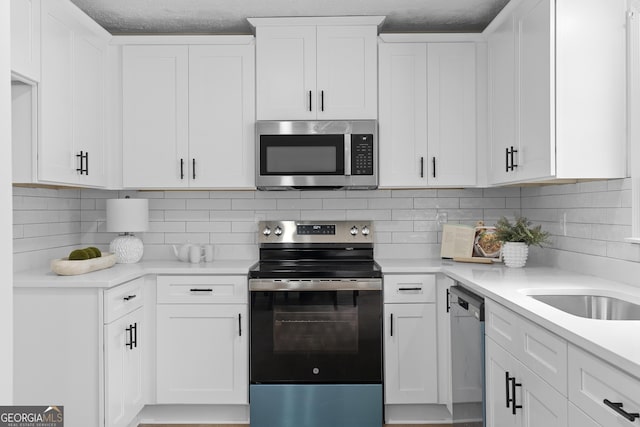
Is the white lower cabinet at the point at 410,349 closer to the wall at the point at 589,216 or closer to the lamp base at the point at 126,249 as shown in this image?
the wall at the point at 589,216

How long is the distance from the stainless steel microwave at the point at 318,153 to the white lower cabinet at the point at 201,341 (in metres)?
0.71

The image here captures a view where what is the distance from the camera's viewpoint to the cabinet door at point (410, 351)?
293 centimetres

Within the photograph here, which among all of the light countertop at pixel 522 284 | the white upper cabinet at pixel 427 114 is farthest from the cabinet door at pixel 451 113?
the light countertop at pixel 522 284

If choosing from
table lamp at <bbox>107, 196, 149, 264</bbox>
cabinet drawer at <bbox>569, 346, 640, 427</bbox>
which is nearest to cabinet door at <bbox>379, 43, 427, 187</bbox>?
table lamp at <bbox>107, 196, 149, 264</bbox>

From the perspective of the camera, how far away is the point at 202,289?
2973 millimetres

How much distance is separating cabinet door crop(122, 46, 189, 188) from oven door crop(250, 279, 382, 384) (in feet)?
3.23

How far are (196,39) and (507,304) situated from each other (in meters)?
2.40

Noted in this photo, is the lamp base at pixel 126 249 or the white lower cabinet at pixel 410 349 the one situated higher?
the lamp base at pixel 126 249

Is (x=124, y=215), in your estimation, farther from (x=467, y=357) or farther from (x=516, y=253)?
(x=516, y=253)

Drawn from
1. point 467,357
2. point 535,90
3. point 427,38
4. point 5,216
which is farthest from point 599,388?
point 427,38

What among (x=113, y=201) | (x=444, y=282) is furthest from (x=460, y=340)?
(x=113, y=201)

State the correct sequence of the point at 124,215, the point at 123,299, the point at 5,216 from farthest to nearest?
the point at 124,215
the point at 123,299
the point at 5,216

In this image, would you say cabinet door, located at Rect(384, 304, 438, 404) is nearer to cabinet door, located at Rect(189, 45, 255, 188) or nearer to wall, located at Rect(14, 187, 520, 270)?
wall, located at Rect(14, 187, 520, 270)

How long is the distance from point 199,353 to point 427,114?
1.98 m
